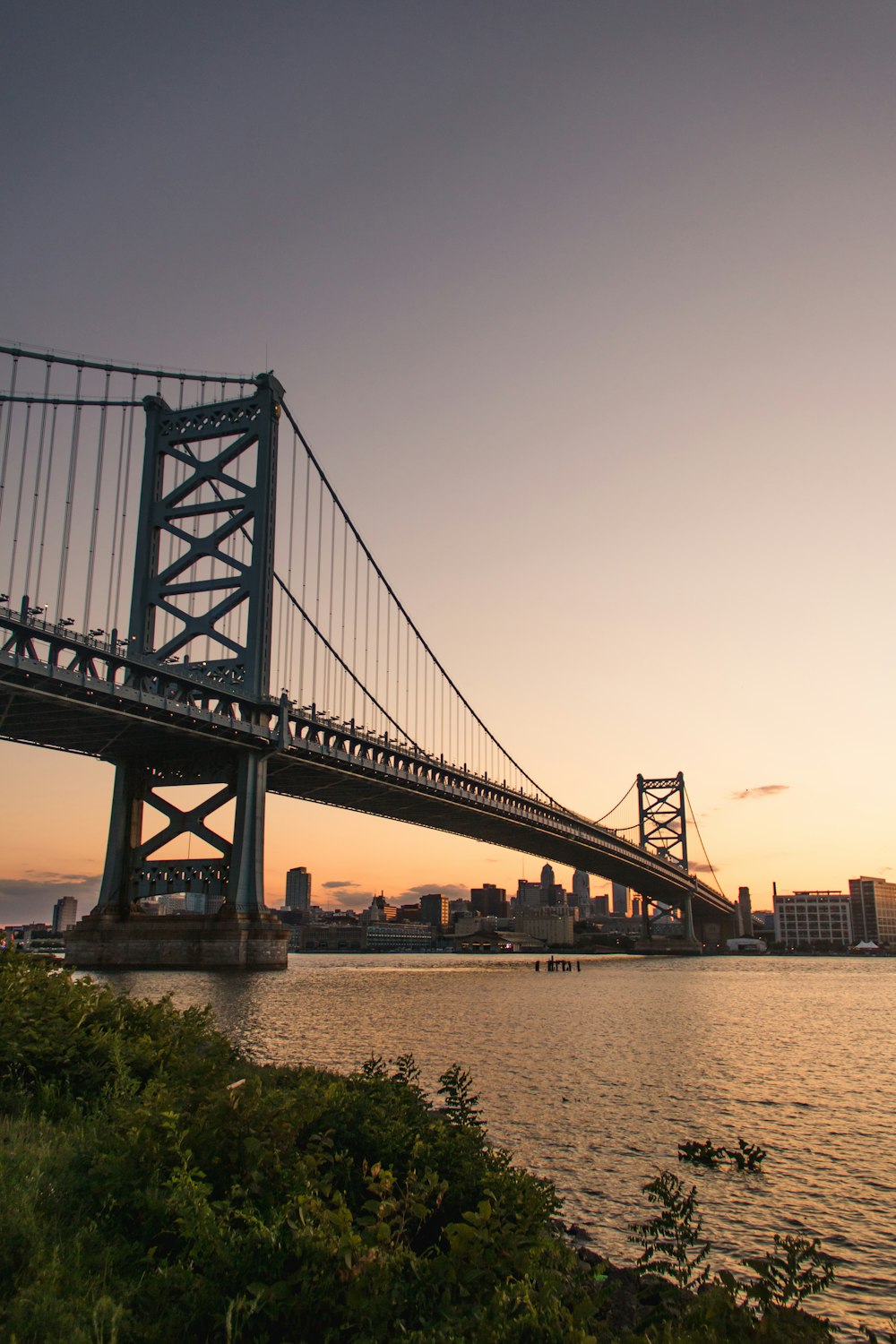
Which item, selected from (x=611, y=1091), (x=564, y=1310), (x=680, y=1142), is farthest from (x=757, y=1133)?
Answer: (x=564, y=1310)

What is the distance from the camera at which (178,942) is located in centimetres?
6266

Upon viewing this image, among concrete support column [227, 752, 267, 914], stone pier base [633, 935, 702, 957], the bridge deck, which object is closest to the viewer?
the bridge deck

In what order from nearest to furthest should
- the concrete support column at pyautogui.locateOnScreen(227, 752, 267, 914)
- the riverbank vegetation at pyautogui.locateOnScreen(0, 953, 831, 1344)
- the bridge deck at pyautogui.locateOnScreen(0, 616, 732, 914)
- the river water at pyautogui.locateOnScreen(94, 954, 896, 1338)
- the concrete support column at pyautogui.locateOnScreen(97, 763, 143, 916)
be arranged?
the riverbank vegetation at pyautogui.locateOnScreen(0, 953, 831, 1344)
the river water at pyautogui.locateOnScreen(94, 954, 896, 1338)
the bridge deck at pyautogui.locateOnScreen(0, 616, 732, 914)
the concrete support column at pyautogui.locateOnScreen(227, 752, 267, 914)
the concrete support column at pyautogui.locateOnScreen(97, 763, 143, 916)

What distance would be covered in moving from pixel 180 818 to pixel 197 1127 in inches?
2402

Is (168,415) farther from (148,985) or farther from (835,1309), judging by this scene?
(835,1309)

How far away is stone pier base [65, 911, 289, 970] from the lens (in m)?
61.9

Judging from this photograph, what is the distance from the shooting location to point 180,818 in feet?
220

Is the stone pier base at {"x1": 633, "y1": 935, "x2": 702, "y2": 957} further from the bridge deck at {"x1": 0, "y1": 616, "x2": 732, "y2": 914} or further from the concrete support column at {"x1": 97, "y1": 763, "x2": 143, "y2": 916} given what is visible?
the concrete support column at {"x1": 97, "y1": 763, "x2": 143, "y2": 916}

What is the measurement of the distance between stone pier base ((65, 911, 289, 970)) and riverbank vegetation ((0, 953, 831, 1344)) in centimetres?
5268

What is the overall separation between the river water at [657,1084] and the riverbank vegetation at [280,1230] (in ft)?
7.44

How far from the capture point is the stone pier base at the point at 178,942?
6191cm

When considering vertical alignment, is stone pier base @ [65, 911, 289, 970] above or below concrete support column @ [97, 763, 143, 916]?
below

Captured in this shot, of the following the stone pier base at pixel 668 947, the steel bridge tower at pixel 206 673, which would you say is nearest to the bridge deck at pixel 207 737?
the steel bridge tower at pixel 206 673

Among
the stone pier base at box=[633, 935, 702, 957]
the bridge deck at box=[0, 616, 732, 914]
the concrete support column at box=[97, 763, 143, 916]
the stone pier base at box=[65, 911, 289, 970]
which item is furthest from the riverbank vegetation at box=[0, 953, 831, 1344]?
the stone pier base at box=[633, 935, 702, 957]
